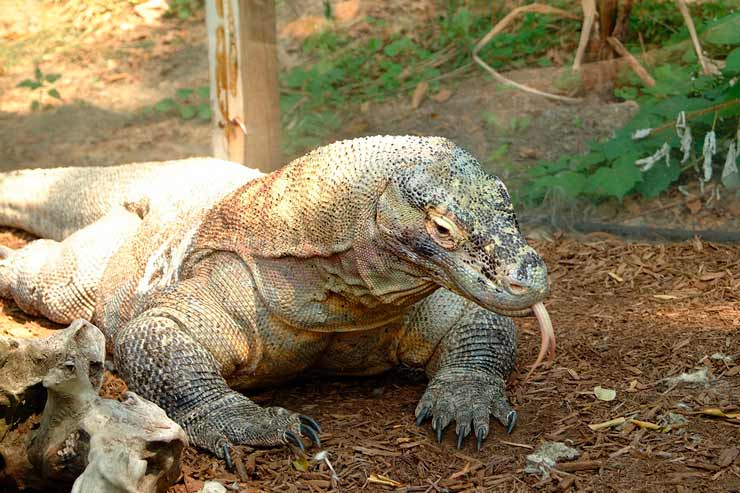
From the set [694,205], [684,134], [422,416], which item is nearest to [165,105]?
[684,134]

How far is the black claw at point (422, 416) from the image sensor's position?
387cm

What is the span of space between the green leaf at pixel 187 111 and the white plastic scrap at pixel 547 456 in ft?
20.4

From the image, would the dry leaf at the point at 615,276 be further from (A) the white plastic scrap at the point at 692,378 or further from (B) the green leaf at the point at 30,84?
(B) the green leaf at the point at 30,84

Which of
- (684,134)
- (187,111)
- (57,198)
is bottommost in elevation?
(187,111)

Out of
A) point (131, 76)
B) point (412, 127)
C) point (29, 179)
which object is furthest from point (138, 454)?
point (131, 76)

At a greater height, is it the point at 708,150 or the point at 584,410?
the point at 708,150

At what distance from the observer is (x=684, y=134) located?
246 inches

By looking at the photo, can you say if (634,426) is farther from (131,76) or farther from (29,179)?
(131,76)

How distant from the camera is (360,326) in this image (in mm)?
3873

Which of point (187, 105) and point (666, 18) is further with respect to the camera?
point (187, 105)

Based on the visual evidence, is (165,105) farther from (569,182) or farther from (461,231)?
(461,231)

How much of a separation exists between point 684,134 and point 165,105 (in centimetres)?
505

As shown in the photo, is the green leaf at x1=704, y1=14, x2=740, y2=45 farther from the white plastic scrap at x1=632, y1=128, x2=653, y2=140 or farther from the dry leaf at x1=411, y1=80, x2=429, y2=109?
the dry leaf at x1=411, y1=80, x2=429, y2=109

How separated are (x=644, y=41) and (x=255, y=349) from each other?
475 cm
